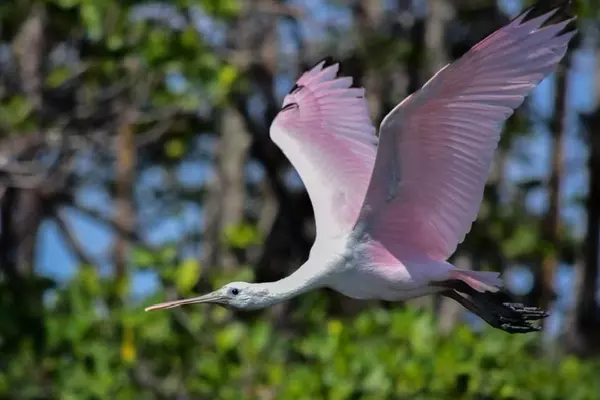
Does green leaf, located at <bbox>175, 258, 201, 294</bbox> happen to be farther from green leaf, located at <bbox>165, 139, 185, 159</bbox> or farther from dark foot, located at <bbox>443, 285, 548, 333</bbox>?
dark foot, located at <bbox>443, 285, 548, 333</bbox>

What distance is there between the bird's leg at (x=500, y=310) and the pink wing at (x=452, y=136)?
0.59 feet

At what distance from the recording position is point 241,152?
12.4 m

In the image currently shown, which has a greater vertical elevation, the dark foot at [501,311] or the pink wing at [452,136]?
the pink wing at [452,136]

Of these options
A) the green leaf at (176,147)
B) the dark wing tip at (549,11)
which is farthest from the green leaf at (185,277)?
the dark wing tip at (549,11)

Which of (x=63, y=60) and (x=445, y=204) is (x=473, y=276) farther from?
(x=63, y=60)

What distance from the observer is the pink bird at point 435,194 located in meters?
4.32

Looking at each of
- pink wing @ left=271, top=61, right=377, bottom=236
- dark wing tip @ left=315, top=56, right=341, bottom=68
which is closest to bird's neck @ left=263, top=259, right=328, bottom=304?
pink wing @ left=271, top=61, right=377, bottom=236

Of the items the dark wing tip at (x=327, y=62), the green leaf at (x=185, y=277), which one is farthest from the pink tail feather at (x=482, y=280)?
the green leaf at (x=185, y=277)

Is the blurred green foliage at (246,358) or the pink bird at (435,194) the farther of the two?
the blurred green foliage at (246,358)

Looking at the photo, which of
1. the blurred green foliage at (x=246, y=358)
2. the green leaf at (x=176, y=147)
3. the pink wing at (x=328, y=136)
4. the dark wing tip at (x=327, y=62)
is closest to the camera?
the pink wing at (x=328, y=136)

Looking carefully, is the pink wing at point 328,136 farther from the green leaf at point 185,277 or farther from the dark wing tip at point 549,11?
the green leaf at point 185,277

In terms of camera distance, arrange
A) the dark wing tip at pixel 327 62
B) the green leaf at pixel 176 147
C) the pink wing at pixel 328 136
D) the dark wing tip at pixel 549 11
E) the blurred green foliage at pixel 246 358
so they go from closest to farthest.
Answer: the dark wing tip at pixel 549 11 < the pink wing at pixel 328 136 < the dark wing tip at pixel 327 62 < the blurred green foliage at pixel 246 358 < the green leaf at pixel 176 147

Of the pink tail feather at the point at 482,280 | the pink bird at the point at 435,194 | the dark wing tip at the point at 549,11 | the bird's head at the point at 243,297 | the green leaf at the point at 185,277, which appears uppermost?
the dark wing tip at the point at 549,11

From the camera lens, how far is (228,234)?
1046cm
